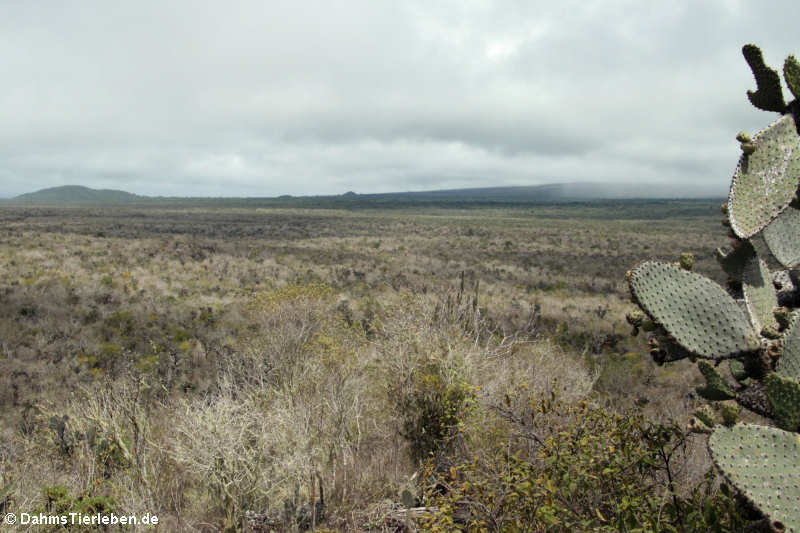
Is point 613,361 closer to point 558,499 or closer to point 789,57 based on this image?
point 558,499

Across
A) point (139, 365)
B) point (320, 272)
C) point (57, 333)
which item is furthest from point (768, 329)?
point (320, 272)

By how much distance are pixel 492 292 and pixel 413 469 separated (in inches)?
650

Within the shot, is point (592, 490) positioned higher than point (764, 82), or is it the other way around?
point (764, 82)

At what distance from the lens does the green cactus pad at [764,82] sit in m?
2.75

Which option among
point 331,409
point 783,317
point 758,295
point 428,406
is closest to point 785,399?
point 783,317

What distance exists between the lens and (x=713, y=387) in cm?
250

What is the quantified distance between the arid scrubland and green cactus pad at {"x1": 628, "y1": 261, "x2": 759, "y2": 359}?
1031 millimetres

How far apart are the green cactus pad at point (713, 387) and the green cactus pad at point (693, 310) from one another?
0.15 meters

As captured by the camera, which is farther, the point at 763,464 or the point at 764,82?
the point at 764,82

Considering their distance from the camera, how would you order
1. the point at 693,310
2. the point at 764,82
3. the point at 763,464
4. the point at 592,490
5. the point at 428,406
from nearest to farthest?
the point at 763,464 → the point at 693,310 → the point at 764,82 → the point at 592,490 → the point at 428,406

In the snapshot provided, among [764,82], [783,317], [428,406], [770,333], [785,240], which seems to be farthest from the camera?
[428,406]

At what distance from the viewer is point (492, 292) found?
72.1 feet

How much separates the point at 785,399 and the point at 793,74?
1.93 m

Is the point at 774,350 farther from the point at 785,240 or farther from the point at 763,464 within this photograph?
the point at 785,240
